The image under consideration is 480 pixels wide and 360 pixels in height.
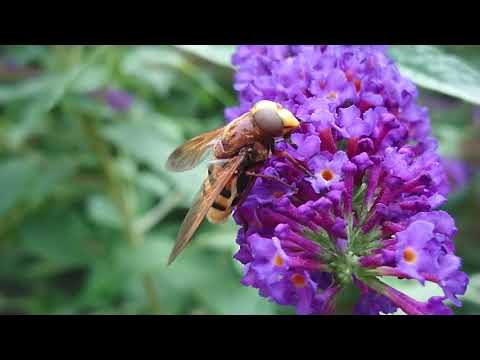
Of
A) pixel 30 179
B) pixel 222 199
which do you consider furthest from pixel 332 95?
pixel 30 179

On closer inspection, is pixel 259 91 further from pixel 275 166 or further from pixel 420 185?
pixel 420 185

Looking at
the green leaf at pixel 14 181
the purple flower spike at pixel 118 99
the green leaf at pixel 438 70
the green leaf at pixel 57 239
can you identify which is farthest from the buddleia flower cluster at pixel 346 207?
the green leaf at pixel 57 239

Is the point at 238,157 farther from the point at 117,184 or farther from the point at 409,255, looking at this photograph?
the point at 117,184

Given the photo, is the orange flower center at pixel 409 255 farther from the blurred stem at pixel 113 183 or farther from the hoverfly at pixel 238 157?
the blurred stem at pixel 113 183

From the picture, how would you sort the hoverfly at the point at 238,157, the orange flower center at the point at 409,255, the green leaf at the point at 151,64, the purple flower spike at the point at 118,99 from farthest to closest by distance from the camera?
the purple flower spike at the point at 118,99 < the green leaf at the point at 151,64 < the hoverfly at the point at 238,157 < the orange flower center at the point at 409,255

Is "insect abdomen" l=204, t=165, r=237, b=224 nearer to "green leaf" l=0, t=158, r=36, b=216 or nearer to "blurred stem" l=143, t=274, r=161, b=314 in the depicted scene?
"blurred stem" l=143, t=274, r=161, b=314

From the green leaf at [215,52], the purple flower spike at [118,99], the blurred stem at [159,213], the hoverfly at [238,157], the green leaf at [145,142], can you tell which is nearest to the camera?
the hoverfly at [238,157]

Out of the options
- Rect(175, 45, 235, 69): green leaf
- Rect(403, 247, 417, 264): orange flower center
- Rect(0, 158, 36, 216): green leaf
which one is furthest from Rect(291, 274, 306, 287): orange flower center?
Rect(0, 158, 36, 216): green leaf
